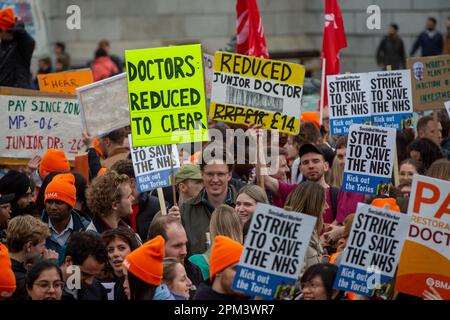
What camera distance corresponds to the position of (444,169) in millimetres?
9805

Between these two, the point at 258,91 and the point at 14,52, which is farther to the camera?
the point at 14,52

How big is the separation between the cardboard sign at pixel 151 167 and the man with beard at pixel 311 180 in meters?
0.81

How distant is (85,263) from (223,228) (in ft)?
3.22

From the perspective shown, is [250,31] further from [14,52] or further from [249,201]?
[249,201]

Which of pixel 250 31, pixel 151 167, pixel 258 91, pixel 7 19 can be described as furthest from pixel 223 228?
pixel 7 19

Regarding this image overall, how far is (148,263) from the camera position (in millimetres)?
7512

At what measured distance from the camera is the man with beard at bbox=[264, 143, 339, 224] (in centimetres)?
1048

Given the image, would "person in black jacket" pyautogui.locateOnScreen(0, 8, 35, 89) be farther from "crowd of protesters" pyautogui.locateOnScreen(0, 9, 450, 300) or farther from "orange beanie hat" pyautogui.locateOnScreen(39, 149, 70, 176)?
"orange beanie hat" pyautogui.locateOnScreen(39, 149, 70, 176)

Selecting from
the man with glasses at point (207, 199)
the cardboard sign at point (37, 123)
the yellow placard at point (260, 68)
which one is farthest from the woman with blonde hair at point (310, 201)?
the cardboard sign at point (37, 123)

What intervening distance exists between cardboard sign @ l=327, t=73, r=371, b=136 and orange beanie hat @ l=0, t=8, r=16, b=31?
12.7ft

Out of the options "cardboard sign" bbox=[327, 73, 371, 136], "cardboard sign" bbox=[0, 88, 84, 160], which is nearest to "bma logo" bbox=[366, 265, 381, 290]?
"cardboard sign" bbox=[327, 73, 371, 136]

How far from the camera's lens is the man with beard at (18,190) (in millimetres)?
9848

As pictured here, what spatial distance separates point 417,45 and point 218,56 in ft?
42.2

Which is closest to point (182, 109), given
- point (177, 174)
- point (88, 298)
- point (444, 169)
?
point (177, 174)
